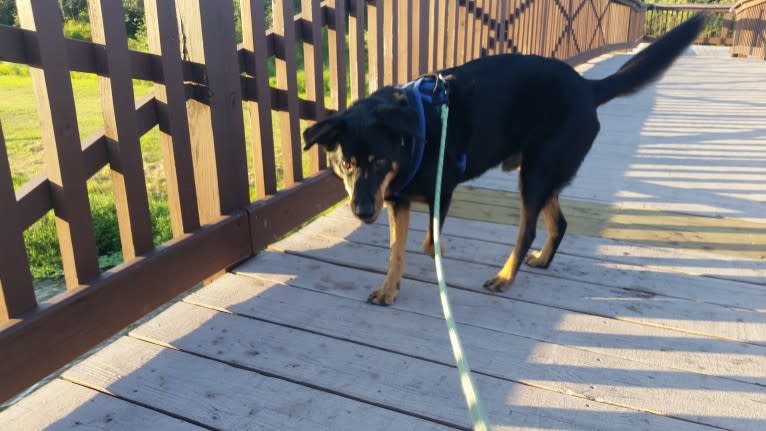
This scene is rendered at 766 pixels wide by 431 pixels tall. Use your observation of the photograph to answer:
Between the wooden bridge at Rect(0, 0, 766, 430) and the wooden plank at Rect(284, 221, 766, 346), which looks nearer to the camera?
the wooden bridge at Rect(0, 0, 766, 430)

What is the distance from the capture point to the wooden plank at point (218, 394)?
157cm

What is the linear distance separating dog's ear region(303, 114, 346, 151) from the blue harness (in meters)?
0.29

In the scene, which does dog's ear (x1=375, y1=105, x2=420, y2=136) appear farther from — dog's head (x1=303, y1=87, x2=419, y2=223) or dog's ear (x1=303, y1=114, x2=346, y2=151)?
dog's ear (x1=303, y1=114, x2=346, y2=151)

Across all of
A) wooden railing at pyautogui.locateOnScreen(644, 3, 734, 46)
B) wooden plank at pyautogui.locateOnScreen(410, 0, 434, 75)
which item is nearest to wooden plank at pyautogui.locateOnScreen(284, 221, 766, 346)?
wooden plank at pyautogui.locateOnScreen(410, 0, 434, 75)

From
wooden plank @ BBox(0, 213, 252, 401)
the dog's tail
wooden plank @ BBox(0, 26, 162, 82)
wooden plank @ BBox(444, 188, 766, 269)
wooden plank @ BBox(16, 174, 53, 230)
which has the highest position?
wooden plank @ BBox(0, 26, 162, 82)

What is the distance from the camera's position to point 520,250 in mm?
2408

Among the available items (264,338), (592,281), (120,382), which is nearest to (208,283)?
(264,338)

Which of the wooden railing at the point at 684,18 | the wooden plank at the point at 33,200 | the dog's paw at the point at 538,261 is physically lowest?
the wooden railing at the point at 684,18

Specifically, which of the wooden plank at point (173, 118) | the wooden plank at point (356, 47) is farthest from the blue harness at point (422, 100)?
the wooden plank at point (356, 47)

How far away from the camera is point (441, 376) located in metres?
1.76

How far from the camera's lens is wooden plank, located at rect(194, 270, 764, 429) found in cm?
161

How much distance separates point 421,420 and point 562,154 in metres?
1.33

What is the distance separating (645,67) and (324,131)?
1.51 m

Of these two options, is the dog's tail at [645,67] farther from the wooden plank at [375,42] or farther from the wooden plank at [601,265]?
the wooden plank at [375,42]
